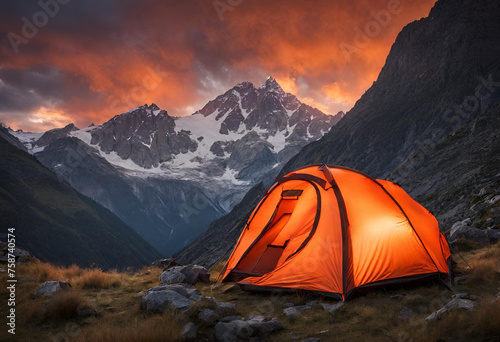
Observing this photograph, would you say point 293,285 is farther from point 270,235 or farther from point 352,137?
point 352,137

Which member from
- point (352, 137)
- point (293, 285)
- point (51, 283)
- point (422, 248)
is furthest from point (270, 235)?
point (352, 137)

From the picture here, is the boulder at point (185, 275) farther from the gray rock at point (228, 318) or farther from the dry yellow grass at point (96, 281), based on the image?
the gray rock at point (228, 318)

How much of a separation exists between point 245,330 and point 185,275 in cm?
610

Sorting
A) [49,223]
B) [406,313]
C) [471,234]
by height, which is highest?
[49,223]

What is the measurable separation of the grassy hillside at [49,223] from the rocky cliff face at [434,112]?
6260 cm

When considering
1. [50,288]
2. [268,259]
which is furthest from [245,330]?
[50,288]

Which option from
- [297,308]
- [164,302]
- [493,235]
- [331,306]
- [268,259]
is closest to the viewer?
[164,302]

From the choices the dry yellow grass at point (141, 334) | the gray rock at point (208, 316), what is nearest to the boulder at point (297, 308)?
the gray rock at point (208, 316)

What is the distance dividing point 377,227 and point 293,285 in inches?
137

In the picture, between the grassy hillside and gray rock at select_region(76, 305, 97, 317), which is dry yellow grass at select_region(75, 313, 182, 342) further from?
the grassy hillside

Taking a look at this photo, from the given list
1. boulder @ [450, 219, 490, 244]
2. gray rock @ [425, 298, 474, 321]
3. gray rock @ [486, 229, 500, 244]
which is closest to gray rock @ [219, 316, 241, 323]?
gray rock @ [425, 298, 474, 321]

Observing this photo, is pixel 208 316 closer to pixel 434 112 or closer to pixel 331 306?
pixel 331 306

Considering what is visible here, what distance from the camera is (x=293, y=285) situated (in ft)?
30.5

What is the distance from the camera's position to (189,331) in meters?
6.23
